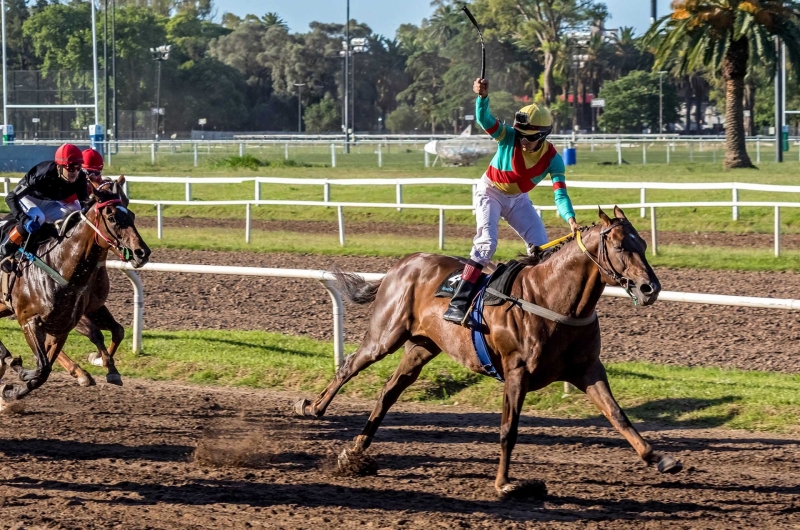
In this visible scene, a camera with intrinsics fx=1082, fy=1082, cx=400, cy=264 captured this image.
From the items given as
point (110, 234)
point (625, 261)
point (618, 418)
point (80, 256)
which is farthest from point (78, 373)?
point (625, 261)

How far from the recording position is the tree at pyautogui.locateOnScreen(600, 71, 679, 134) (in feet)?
208

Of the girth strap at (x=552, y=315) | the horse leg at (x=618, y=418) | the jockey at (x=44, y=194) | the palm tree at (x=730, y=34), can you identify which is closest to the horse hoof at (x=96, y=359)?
the jockey at (x=44, y=194)

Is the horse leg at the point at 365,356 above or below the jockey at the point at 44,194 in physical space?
below

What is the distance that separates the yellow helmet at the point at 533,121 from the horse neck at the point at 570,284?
0.81 metres

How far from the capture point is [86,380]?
8.46 m

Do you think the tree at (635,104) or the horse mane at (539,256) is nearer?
the horse mane at (539,256)

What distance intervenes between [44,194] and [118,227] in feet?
4.54

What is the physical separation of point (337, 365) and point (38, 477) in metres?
3.38

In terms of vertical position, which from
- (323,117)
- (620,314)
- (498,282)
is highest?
(323,117)

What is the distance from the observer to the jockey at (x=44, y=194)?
8.19 m

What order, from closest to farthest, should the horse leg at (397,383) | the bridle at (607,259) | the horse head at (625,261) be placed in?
the horse head at (625,261), the bridle at (607,259), the horse leg at (397,383)

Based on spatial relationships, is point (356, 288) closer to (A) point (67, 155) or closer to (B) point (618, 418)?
(B) point (618, 418)

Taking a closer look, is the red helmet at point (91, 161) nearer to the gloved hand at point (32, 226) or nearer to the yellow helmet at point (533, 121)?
the gloved hand at point (32, 226)

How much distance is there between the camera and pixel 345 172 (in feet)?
98.9
